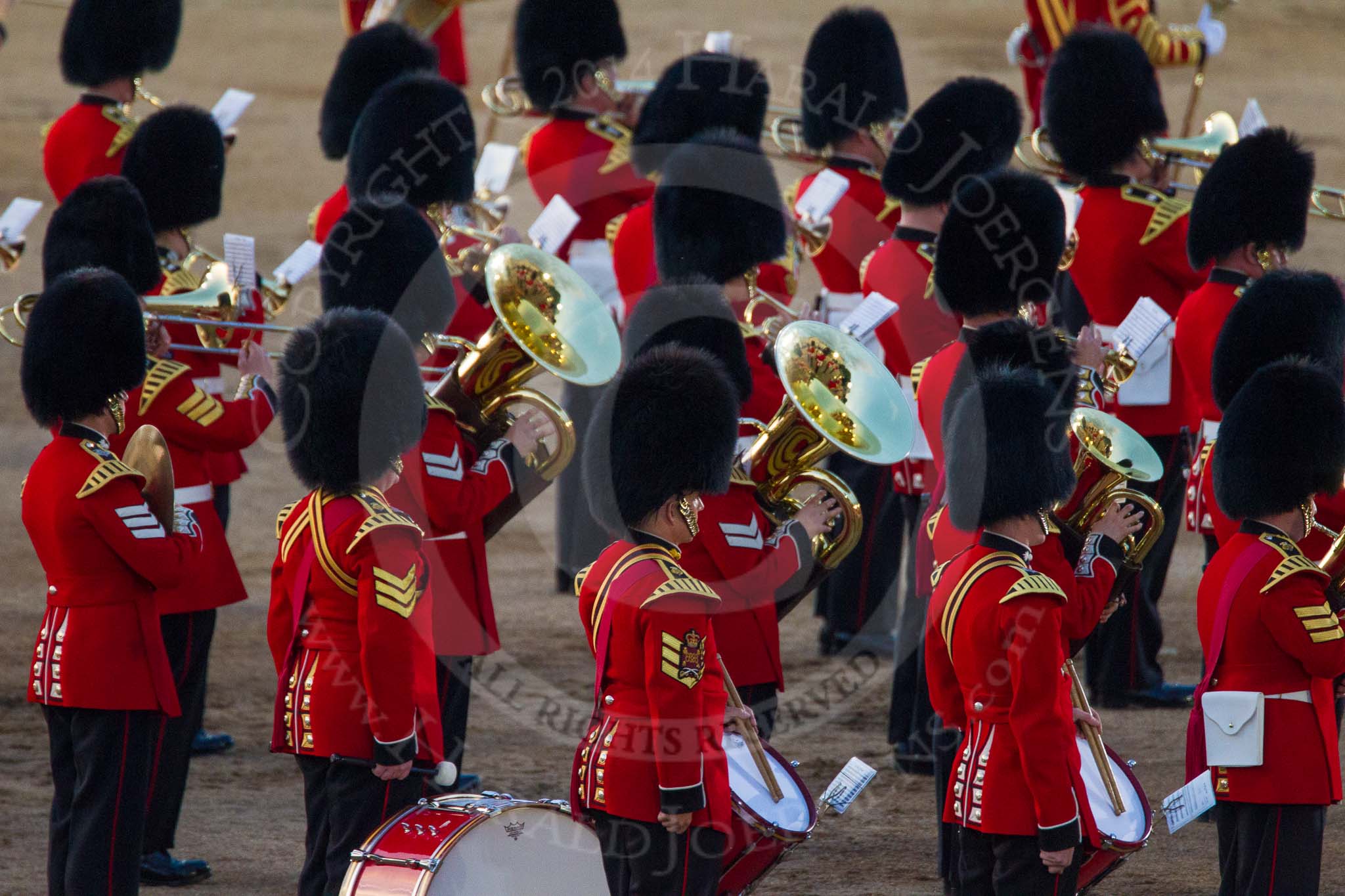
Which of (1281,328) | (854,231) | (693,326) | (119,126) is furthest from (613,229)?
(1281,328)

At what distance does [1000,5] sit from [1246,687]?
1152 centimetres

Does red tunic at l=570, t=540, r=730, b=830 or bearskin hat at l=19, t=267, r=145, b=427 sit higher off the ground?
bearskin hat at l=19, t=267, r=145, b=427

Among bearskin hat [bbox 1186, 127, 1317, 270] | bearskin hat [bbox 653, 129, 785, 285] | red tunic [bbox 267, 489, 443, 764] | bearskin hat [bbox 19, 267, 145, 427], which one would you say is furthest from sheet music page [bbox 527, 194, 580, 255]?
red tunic [bbox 267, 489, 443, 764]

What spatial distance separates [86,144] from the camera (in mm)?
6102

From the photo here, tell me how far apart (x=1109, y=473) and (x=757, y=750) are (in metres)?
0.91

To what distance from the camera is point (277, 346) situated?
335 inches

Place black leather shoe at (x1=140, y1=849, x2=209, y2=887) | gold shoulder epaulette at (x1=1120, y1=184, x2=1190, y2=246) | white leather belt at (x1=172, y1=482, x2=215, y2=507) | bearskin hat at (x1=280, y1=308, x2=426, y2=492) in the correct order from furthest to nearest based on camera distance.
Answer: gold shoulder epaulette at (x1=1120, y1=184, x2=1190, y2=246)
white leather belt at (x1=172, y1=482, x2=215, y2=507)
black leather shoe at (x1=140, y1=849, x2=209, y2=887)
bearskin hat at (x1=280, y1=308, x2=426, y2=492)

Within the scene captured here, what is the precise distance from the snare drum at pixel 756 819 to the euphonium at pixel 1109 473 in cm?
78

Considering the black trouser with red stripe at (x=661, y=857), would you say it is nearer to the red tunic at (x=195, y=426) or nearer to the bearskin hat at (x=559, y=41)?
the red tunic at (x=195, y=426)

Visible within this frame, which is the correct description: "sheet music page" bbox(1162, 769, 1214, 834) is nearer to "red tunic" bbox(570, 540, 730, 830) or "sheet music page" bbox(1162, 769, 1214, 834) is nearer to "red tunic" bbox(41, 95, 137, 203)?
"red tunic" bbox(570, 540, 730, 830)

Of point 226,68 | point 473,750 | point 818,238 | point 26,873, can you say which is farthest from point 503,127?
point 26,873

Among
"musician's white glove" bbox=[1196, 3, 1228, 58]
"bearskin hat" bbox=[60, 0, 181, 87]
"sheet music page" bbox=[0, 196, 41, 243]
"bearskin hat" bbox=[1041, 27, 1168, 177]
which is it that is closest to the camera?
"sheet music page" bbox=[0, 196, 41, 243]

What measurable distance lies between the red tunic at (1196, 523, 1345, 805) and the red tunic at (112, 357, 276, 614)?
6.75ft

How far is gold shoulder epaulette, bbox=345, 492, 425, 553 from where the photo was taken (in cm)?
348
